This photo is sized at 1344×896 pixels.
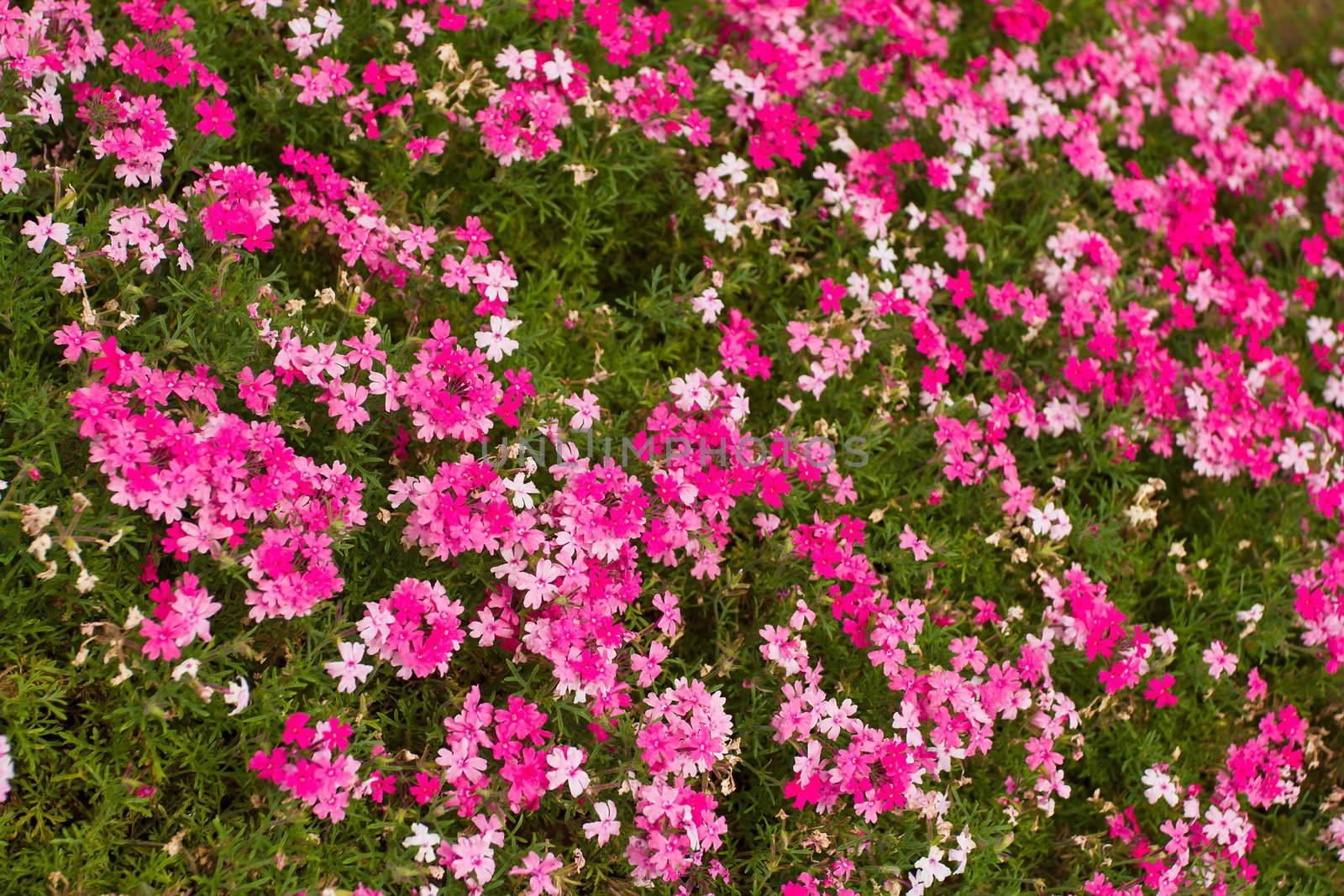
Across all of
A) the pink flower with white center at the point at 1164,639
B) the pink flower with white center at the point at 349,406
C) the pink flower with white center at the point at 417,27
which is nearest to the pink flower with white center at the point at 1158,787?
the pink flower with white center at the point at 1164,639

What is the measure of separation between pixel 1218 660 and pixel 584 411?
9.44 feet

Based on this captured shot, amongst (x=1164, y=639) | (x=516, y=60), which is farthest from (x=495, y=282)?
(x=1164, y=639)

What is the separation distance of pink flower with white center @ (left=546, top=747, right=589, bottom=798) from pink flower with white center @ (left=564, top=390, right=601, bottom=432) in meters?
1.22

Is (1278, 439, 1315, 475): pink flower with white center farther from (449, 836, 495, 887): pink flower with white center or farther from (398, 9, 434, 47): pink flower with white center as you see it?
(398, 9, 434, 47): pink flower with white center

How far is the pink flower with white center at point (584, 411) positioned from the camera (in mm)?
4203

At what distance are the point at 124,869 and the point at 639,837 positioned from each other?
5.02 ft

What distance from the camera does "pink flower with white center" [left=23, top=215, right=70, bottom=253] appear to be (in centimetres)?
368

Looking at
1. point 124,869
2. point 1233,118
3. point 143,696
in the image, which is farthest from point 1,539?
point 1233,118

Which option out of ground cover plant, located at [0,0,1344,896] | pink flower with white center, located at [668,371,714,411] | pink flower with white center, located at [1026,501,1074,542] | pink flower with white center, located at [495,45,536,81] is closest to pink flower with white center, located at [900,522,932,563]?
ground cover plant, located at [0,0,1344,896]

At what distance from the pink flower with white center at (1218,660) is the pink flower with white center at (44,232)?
4.62 metres

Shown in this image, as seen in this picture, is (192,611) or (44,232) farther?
(44,232)

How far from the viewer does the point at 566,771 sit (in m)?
3.53

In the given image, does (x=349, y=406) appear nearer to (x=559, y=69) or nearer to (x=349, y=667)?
(x=349, y=667)

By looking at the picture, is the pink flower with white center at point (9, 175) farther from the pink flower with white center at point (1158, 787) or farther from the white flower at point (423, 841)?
the pink flower with white center at point (1158, 787)
